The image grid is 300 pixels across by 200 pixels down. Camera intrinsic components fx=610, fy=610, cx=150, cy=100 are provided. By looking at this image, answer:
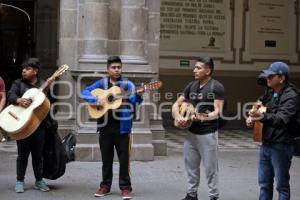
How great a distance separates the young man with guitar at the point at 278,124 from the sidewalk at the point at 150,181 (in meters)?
1.56

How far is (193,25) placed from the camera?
17.4 meters

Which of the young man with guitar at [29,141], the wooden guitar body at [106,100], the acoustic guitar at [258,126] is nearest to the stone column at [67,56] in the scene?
the young man with guitar at [29,141]

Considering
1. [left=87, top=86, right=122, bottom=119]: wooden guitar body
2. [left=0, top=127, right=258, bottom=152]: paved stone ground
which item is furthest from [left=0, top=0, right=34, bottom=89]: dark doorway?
[left=87, top=86, right=122, bottom=119]: wooden guitar body

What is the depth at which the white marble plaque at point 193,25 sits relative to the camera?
17.2 metres

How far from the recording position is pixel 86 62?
1080cm

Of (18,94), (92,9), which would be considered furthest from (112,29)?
(18,94)

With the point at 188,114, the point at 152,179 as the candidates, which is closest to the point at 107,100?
the point at 188,114

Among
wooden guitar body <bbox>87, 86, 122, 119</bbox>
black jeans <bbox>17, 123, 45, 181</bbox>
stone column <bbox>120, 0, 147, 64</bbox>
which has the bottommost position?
black jeans <bbox>17, 123, 45, 181</bbox>

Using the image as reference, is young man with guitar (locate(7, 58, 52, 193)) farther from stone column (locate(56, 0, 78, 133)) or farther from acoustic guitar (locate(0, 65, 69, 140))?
stone column (locate(56, 0, 78, 133))

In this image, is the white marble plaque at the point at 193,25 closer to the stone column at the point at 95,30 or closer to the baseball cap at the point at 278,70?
the stone column at the point at 95,30

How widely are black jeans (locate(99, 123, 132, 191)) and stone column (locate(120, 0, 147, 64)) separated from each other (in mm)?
3176

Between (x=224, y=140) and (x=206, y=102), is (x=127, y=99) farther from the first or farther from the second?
(x=224, y=140)

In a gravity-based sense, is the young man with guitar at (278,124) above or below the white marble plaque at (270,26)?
below

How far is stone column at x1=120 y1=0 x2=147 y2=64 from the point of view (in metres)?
10.9
